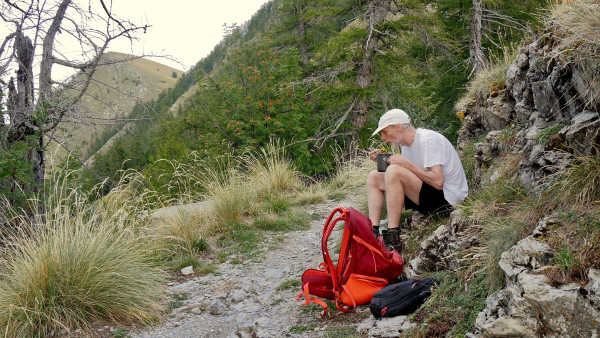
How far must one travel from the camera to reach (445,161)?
155 inches

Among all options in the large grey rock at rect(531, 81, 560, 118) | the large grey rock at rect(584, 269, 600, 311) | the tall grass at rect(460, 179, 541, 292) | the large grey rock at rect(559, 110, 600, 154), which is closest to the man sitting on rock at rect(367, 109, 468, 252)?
the tall grass at rect(460, 179, 541, 292)

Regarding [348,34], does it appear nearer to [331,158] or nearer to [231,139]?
[331,158]

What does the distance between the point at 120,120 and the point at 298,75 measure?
837 centimetres

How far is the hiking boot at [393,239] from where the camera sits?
13.3 feet

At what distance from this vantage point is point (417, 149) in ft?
13.4

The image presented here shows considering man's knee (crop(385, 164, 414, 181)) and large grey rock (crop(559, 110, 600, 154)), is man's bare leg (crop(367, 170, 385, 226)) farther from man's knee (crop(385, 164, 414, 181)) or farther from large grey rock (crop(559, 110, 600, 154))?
large grey rock (crop(559, 110, 600, 154))

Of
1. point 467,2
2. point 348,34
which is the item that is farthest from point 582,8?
point 467,2

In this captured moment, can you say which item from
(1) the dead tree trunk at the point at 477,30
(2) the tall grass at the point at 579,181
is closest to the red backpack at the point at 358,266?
(2) the tall grass at the point at 579,181

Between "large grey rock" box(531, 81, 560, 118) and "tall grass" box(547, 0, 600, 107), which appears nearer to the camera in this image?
"tall grass" box(547, 0, 600, 107)

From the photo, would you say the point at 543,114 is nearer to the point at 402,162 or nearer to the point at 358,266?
the point at 402,162

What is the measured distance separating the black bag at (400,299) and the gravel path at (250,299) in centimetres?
50

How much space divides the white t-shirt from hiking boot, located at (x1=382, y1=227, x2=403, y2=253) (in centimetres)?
55

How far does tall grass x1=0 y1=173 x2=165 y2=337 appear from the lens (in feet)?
10.6

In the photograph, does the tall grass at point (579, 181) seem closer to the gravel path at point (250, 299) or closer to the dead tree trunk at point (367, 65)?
the gravel path at point (250, 299)
